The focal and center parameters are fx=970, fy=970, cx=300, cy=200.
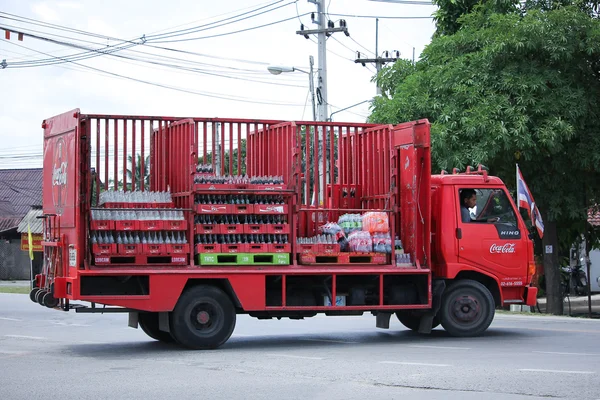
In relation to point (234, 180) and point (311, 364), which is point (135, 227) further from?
point (311, 364)

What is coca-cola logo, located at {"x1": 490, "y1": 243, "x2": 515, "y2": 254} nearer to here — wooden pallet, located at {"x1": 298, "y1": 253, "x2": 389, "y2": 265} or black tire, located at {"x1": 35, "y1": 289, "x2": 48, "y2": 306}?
wooden pallet, located at {"x1": 298, "y1": 253, "x2": 389, "y2": 265}

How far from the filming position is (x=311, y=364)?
11844mm

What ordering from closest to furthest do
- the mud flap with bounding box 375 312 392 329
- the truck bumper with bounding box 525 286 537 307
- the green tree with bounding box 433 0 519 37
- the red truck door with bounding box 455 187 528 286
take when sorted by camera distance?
the red truck door with bounding box 455 187 528 286
the mud flap with bounding box 375 312 392 329
the truck bumper with bounding box 525 286 537 307
the green tree with bounding box 433 0 519 37

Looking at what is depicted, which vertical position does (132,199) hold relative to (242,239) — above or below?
above

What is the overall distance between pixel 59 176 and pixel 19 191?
4758 cm

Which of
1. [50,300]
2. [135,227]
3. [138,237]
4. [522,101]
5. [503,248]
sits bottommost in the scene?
[50,300]

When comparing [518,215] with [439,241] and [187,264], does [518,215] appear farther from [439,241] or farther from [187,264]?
[187,264]

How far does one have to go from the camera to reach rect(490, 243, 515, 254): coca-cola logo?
50.8 ft

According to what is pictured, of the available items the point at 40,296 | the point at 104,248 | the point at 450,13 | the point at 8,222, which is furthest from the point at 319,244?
the point at 8,222

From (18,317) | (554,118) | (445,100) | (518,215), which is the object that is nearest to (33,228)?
(18,317)

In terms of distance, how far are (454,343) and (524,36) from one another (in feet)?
29.0

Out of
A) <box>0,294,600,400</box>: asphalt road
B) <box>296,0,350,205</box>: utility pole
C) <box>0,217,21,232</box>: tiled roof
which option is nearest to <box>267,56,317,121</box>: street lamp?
<box>296,0,350,205</box>: utility pole

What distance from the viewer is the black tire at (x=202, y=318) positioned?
44.7ft

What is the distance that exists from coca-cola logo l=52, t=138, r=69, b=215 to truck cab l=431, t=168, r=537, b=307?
5752 mm
